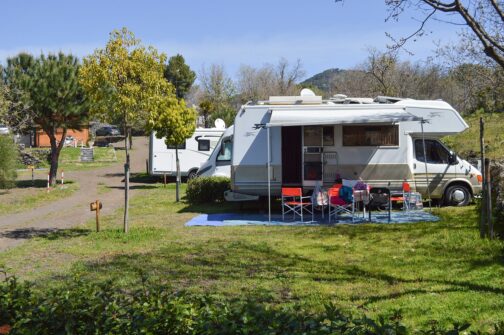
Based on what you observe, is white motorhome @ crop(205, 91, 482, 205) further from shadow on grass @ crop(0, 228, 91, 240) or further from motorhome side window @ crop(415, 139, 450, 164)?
shadow on grass @ crop(0, 228, 91, 240)

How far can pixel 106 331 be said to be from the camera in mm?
3793

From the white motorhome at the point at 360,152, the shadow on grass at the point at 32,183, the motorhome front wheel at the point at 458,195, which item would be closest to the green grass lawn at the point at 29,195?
the shadow on grass at the point at 32,183

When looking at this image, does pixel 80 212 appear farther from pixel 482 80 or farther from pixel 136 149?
pixel 136 149

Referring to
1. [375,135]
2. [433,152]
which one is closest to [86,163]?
[375,135]

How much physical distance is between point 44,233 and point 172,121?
6845 millimetres

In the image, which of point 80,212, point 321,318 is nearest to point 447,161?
point 80,212

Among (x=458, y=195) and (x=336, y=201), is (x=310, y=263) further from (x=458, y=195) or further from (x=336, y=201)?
(x=458, y=195)

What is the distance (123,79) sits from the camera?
20922 mm

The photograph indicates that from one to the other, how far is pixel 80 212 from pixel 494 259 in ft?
37.7

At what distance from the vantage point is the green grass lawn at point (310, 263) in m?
6.38

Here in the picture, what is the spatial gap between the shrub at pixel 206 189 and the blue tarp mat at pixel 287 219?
100 inches

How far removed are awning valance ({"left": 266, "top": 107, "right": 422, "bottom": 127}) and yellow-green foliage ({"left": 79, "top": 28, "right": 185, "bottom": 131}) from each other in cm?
728

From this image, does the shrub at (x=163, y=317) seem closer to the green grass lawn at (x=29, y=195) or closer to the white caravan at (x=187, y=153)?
the green grass lawn at (x=29, y=195)

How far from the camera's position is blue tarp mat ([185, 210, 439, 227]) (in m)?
12.8
